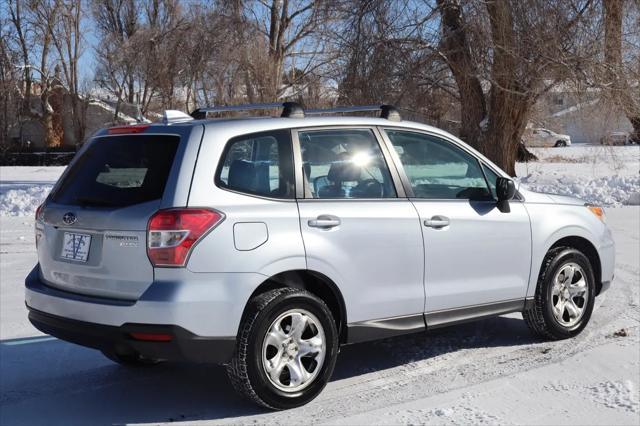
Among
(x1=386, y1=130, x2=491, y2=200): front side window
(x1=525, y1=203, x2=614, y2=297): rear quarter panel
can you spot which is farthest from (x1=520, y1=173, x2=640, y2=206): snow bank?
(x1=386, y1=130, x2=491, y2=200): front side window

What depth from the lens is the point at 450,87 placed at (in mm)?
18656

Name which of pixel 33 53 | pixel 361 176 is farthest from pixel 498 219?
pixel 33 53

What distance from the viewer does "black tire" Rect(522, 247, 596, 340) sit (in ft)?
19.1

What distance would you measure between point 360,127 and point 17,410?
2775 millimetres

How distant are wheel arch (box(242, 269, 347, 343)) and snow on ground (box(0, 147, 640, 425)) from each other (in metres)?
0.50

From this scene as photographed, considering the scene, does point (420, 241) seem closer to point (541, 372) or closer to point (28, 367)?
point (541, 372)

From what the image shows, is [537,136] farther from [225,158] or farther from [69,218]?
[69,218]

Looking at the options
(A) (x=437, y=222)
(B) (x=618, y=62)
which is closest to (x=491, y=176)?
(A) (x=437, y=222)

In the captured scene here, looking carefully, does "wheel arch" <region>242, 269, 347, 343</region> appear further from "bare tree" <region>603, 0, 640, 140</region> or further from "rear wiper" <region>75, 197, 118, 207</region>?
"bare tree" <region>603, 0, 640, 140</region>

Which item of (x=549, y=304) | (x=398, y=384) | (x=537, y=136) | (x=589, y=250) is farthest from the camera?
(x=537, y=136)

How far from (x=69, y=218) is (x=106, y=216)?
347 mm

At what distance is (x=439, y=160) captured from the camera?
19.9 ft

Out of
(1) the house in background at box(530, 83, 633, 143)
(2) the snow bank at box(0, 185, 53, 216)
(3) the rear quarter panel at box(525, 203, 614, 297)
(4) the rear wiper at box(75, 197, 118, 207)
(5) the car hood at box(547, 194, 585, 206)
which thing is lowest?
(2) the snow bank at box(0, 185, 53, 216)

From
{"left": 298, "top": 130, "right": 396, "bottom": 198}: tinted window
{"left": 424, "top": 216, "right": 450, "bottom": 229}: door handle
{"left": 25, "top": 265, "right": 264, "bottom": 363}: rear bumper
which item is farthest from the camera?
{"left": 424, "top": 216, "right": 450, "bottom": 229}: door handle
